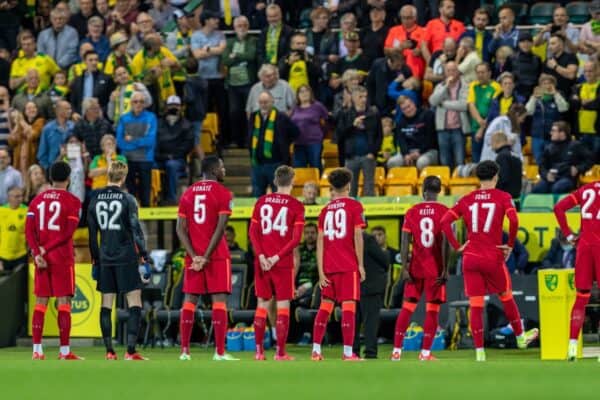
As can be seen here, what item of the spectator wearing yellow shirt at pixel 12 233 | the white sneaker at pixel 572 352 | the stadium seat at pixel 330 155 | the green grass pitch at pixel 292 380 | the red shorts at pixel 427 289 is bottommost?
the white sneaker at pixel 572 352

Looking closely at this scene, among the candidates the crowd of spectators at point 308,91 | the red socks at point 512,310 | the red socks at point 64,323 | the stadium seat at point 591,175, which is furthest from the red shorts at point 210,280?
the stadium seat at point 591,175

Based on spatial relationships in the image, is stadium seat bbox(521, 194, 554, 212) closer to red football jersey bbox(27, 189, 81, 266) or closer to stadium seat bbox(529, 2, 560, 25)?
stadium seat bbox(529, 2, 560, 25)

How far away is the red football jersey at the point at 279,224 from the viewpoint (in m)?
18.0

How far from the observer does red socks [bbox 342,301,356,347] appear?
17781 mm

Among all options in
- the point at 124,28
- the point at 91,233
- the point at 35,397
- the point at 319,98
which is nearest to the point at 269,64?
the point at 319,98

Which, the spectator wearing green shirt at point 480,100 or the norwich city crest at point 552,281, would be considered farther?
the spectator wearing green shirt at point 480,100

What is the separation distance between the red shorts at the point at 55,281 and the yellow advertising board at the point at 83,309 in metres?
5.26

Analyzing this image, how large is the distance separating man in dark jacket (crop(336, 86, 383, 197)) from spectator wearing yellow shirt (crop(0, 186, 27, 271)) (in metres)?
5.11

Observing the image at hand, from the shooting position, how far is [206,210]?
704 inches

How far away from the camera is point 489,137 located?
23.8 m

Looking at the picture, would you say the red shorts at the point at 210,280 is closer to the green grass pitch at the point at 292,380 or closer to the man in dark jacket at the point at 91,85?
the green grass pitch at the point at 292,380

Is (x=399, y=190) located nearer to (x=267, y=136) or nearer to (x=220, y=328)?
(x=267, y=136)

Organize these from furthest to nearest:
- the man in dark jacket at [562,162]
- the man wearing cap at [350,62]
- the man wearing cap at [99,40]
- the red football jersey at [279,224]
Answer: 1. the man wearing cap at [99,40]
2. the man wearing cap at [350,62]
3. the man in dark jacket at [562,162]
4. the red football jersey at [279,224]

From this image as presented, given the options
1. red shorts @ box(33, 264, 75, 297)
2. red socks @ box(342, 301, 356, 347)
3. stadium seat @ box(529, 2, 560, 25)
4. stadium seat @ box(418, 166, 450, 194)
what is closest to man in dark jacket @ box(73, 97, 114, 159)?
stadium seat @ box(418, 166, 450, 194)
